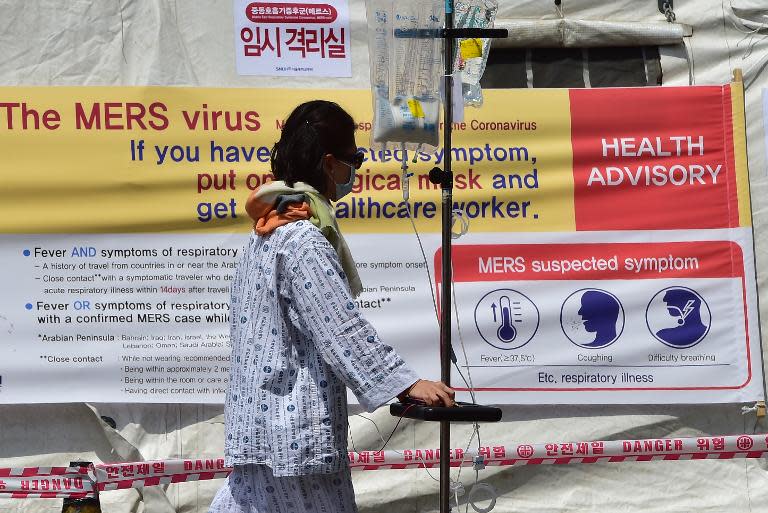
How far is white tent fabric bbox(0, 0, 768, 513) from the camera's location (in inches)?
187

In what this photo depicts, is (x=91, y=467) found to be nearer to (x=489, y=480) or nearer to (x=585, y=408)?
(x=489, y=480)

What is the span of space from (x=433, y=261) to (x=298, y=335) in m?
2.40

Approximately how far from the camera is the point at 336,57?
490 centimetres

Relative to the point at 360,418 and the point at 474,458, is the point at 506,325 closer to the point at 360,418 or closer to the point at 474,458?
the point at 474,458

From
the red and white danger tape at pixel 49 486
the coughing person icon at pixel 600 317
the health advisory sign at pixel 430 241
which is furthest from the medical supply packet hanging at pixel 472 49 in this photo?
the red and white danger tape at pixel 49 486

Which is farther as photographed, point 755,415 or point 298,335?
point 755,415

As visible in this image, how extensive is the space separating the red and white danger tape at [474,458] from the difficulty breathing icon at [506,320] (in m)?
0.50

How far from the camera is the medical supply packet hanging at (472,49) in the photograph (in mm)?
3307

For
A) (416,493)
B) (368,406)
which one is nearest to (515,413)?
(416,493)

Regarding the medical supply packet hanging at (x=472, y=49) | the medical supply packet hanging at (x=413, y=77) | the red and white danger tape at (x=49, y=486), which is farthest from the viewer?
the red and white danger tape at (x=49, y=486)

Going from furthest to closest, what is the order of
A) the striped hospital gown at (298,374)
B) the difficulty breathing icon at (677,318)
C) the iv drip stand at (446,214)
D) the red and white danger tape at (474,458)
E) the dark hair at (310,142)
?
the difficulty breathing icon at (677,318)
the red and white danger tape at (474,458)
the iv drip stand at (446,214)
the dark hair at (310,142)
the striped hospital gown at (298,374)

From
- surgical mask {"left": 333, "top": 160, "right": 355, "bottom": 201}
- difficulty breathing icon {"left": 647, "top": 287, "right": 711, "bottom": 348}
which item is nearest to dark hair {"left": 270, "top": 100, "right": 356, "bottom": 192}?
surgical mask {"left": 333, "top": 160, "right": 355, "bottom": 201}

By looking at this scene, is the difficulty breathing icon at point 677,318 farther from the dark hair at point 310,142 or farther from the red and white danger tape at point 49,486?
the dark hair at point 310,142

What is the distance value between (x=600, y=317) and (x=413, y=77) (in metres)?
2.07
